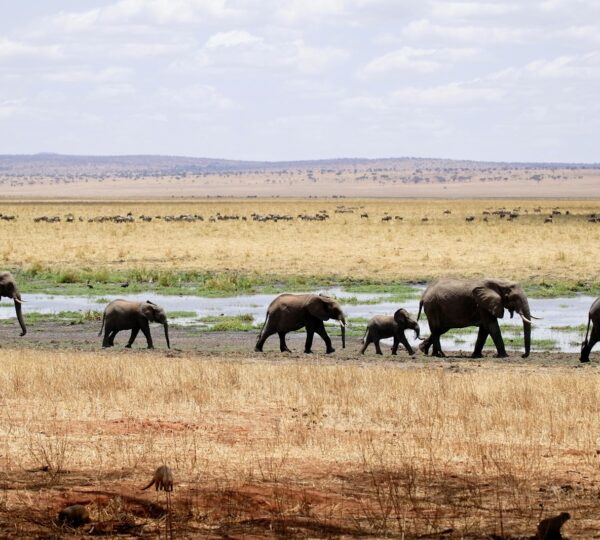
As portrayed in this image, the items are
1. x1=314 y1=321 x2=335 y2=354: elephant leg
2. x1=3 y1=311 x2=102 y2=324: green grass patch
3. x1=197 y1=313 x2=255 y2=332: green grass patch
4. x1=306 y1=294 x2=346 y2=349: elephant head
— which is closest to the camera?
x1=314 y1=321 x2=335 y2=354: elephant leg

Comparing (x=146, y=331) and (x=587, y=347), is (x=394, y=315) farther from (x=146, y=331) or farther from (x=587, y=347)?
(x=146, y=331)

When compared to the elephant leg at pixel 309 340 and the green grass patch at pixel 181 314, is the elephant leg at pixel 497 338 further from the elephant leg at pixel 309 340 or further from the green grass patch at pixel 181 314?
the green grass patch at pixel 181 314

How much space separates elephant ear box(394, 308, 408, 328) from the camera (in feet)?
73.9

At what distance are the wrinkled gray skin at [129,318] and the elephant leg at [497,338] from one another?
571 centimetres

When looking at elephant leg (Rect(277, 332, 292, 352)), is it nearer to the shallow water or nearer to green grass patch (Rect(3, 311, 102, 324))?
the shallow water

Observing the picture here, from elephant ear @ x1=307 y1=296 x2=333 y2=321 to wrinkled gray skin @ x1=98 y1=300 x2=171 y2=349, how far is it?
8.60ft

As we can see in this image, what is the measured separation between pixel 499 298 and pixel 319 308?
3230 mm

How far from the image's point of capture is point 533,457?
36.4 feet

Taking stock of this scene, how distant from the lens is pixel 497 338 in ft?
71.7

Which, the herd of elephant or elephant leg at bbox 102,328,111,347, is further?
elephant leg at bbox 102,328,111,347

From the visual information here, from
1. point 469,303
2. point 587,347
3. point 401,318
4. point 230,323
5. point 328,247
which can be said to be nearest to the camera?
point 587,347

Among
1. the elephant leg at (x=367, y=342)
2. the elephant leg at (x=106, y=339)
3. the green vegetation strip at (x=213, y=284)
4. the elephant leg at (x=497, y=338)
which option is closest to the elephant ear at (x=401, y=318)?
the elephant leg at (x=367, y=342)

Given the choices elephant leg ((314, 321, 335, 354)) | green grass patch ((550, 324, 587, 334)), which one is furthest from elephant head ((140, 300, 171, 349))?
green grass patch ((550, 324, 587, 334))

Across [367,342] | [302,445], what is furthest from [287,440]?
[367,342]
